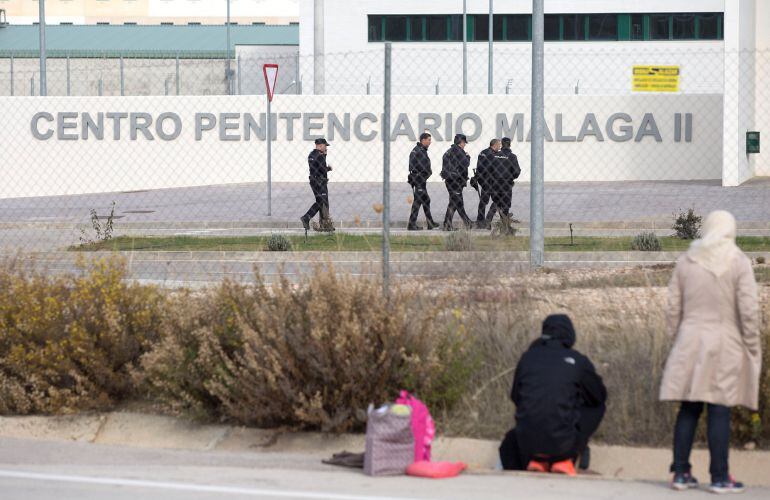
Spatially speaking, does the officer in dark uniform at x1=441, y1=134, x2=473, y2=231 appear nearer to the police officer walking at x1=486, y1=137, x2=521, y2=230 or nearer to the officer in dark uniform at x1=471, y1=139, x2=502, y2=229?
the officer in dark uniform at x1=471, y1=139, x2=502, y2=229

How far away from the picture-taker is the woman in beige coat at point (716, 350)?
659cm

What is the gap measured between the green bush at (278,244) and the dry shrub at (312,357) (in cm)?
836

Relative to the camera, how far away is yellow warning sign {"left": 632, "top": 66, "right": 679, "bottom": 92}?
123 ft

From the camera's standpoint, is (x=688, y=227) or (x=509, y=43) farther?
(x=509, y=43)

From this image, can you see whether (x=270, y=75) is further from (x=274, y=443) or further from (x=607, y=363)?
(x=274, y=443)

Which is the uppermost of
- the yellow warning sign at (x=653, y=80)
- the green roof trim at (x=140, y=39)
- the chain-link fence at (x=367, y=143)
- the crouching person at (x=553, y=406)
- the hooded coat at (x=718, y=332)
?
the green roof trim at (x=140, y=39)

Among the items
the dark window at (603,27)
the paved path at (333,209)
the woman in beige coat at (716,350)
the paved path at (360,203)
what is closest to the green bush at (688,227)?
the paved path at (333,209)


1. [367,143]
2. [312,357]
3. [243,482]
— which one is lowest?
[243,482]

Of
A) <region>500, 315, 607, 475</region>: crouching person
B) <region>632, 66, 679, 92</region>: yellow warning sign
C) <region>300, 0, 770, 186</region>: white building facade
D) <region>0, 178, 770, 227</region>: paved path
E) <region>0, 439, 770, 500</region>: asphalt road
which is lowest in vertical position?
<region>0, 439, 770, 500</region>: asphalt road

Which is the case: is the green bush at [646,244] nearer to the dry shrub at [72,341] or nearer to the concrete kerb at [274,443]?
the dry shrub at [72,341]

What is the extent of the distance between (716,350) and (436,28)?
3821cm

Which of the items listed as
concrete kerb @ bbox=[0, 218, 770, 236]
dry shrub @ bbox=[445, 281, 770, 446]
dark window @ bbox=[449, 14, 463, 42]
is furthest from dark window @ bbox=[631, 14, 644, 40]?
dry shrub @ bbox=[445, 281, 770, 446]

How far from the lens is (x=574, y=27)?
43.3 meters

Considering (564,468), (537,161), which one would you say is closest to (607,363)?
(564,468)
